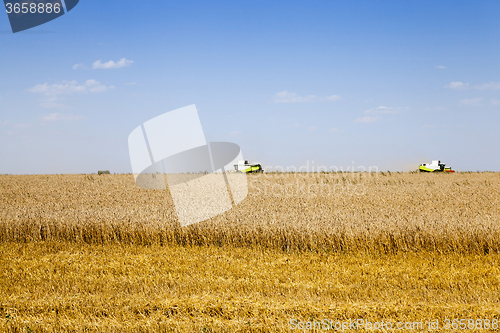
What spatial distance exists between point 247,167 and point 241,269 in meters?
31.4

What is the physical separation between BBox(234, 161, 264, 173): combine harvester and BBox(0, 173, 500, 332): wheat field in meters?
25.7

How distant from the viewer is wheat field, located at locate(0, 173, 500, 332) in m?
5.49

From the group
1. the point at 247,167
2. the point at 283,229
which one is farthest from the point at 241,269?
the point at 247,167

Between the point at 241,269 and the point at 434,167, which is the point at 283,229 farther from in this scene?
the point at 434,167

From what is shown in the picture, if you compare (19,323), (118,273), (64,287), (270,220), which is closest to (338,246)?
(270,220)

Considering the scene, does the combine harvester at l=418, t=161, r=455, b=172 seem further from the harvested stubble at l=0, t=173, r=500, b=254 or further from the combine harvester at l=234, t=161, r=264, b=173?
the harvested stubble at l=0, t=173, r=500, b=254

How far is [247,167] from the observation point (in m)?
39.1

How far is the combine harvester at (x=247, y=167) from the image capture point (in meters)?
38.6

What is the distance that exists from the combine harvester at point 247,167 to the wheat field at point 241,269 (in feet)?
84.3

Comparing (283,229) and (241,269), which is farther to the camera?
(283,229)

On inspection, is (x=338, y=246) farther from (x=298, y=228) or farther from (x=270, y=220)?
(x=270, y=220)

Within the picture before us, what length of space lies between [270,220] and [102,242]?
5.02 meters

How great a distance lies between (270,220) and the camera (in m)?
10.1

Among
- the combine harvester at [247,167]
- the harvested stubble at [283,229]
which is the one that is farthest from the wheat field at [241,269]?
the combine harvester at [247,167]
